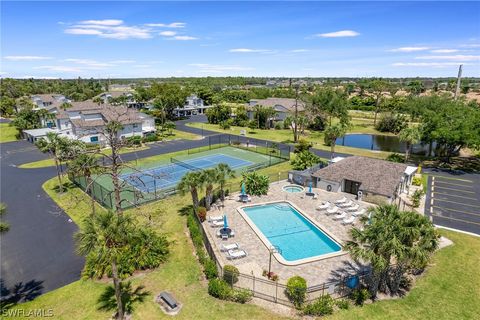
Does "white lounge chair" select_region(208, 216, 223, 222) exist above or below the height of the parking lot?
above

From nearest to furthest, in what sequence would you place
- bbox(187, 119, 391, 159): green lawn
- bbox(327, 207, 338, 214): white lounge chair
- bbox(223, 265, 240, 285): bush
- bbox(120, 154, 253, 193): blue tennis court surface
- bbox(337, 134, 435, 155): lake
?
bbox(223, 265, 240, 285): bush < bbox(327, 207, 338, 214): white lounge chair < bbox(120, 154, 253, 193): blue tennis court surface < bbox(187, 119, 391, 159): green lawn < bbox(337, 134, 435, 155): lake

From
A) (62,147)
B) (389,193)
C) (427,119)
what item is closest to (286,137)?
(427,119)

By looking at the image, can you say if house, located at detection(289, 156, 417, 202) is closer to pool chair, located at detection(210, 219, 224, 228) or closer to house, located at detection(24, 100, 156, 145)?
pool chair, located at detection(210, 219, 224, 228)

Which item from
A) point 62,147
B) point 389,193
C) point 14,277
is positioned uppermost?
point 62,147

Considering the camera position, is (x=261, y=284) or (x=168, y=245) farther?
(x=168, y=245)

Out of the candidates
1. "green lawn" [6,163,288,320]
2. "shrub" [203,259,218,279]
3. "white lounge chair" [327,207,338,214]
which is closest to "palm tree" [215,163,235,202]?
"green lawn" [6,163,288,320]

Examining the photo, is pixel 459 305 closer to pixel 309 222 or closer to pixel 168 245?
pixel 309 222
